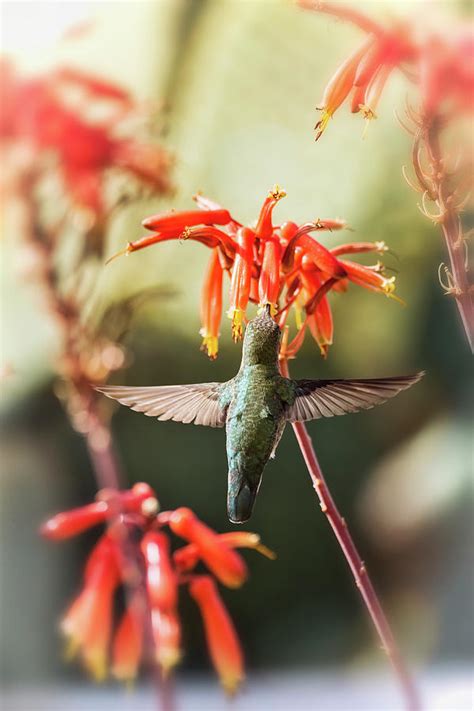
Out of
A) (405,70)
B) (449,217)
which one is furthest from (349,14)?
(449,217)

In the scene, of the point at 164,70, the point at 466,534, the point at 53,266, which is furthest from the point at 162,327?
the point at 466,534

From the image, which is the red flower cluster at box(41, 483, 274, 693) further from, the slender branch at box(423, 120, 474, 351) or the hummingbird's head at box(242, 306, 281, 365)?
the slender branch at box(423, 120, 474, 351)

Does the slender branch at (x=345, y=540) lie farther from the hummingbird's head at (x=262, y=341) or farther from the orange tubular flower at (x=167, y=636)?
the orange tubular flower at (x=167, y=636)

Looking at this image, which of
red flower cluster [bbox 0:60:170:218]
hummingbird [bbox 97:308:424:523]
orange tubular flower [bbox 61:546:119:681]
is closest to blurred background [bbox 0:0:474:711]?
red flower cluster [bbox 0:60:170:218]

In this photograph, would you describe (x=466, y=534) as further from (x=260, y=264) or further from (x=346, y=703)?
(x=260, y=264)

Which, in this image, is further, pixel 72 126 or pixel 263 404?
pixel 72 126

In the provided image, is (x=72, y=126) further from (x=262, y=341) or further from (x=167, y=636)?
(x=167, y=636)

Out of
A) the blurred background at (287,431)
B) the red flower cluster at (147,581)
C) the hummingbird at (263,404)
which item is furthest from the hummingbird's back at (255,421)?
the blurred background at (287,431)
